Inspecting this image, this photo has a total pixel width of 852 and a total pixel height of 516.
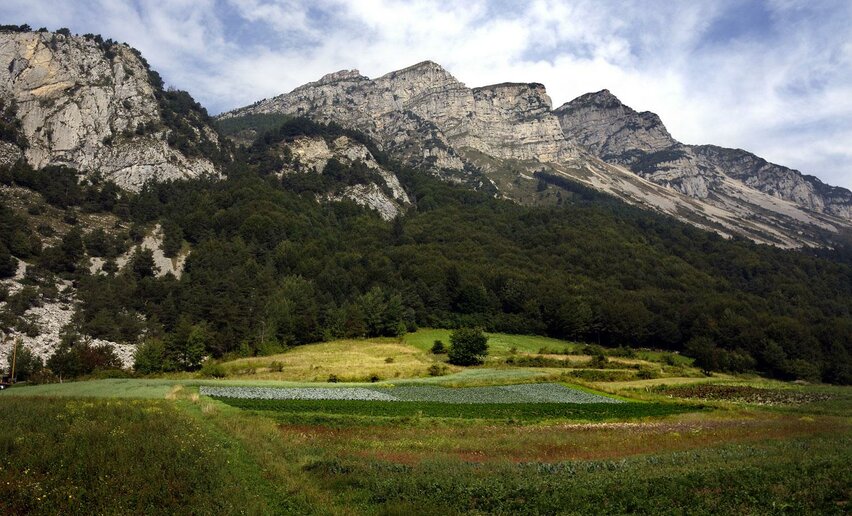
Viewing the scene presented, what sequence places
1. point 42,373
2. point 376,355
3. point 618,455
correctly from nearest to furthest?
1. point 618,455
2. point 42,373
3. point 376,355

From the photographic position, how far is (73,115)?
180 metres

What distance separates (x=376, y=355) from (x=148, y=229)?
4481 inches

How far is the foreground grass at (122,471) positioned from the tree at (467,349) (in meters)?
62.5

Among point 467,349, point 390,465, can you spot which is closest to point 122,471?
point 390,465

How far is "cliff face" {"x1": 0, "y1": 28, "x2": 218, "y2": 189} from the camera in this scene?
17525cm

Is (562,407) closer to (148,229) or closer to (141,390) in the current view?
(141,390)

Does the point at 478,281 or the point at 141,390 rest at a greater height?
the point at 478,281

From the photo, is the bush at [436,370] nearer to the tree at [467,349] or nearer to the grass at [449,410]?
the tree at [467,349]

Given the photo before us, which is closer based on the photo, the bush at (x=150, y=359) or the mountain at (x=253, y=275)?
the bush at (x=150, y=359)

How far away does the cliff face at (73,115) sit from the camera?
575 feet

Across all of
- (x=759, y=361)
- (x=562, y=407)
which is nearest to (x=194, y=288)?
(x=562, y=407)

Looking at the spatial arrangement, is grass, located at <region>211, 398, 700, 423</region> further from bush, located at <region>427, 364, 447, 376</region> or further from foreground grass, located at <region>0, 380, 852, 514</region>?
bush, located at <region>427, 364, 447, 376</region>

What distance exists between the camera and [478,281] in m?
145

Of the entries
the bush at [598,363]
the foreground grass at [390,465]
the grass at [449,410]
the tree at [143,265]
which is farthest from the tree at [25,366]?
the bush at [598,363]
